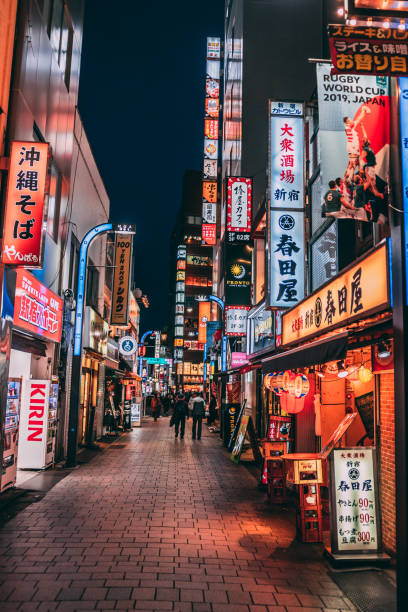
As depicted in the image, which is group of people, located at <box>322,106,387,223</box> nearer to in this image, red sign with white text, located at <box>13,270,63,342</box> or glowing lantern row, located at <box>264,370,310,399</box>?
glowing lantern row, located at <box>264,370,310,399</box>

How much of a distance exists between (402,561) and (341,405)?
18.6 feet

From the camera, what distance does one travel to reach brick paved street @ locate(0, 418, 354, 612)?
5219mm

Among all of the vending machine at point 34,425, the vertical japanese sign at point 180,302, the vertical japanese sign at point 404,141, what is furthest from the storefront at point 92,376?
the vertical japanese sign at point 180,302

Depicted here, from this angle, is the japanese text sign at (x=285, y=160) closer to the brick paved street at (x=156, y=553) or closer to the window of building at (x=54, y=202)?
the window of building at (x=54, y=202)

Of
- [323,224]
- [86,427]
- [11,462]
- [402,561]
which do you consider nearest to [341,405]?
[323,224]

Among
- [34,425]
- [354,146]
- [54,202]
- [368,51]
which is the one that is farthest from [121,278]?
[368,51]

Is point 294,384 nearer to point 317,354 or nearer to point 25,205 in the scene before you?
point 317,354

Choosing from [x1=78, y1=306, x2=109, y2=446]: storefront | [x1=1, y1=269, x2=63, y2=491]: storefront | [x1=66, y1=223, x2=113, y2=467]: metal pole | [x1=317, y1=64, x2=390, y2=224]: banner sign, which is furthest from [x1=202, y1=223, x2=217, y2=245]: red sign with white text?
[x1=317, y1=64, x2=390, y2=224]: banner sign

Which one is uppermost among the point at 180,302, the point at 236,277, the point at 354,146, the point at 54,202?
the point at 180,302

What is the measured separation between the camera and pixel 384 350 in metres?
7.01

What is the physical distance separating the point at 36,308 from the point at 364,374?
289 inches

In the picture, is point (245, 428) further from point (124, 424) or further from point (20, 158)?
point (124, 424)

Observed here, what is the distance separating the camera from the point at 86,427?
18.7m

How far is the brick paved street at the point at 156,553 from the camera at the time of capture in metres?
5.22
